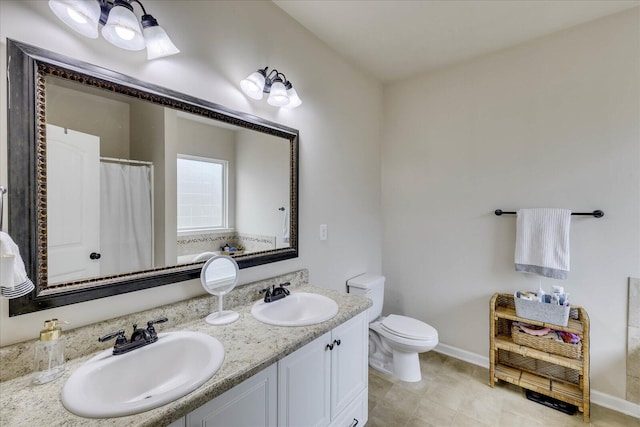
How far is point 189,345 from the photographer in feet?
3.56

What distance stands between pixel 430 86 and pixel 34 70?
8.58 feet

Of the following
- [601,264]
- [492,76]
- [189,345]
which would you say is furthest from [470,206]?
[189,345]

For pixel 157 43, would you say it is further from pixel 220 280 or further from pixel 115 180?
pixel 220 280

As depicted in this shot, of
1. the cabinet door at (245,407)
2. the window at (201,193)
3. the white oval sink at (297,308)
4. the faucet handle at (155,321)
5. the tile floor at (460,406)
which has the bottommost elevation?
the tile floor at (460,406)

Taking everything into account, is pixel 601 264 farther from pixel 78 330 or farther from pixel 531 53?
pixel 78 330

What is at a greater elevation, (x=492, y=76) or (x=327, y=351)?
(x=492, y=76)

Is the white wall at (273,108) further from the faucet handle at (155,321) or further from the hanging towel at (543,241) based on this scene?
the hanging towel at (543,241)

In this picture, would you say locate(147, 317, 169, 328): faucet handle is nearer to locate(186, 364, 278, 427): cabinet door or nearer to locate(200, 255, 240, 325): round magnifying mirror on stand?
locate(200, 255, 240, 325): round magnifying mirror on stand

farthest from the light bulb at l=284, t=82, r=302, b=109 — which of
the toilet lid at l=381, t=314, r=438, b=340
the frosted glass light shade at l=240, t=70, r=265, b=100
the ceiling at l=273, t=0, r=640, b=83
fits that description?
the toilet lid at l=381, t=314, r=438, b=340

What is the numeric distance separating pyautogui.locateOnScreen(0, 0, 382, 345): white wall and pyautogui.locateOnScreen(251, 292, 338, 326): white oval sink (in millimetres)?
203

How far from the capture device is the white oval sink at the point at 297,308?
1.43 metres

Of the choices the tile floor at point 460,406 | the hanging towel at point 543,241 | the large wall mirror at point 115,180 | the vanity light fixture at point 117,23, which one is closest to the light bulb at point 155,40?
the vanity light fixture at point 117,23

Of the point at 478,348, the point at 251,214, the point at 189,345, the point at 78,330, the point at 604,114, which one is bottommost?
the point at 478,348

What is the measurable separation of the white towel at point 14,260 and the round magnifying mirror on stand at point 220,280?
0.59 metres
